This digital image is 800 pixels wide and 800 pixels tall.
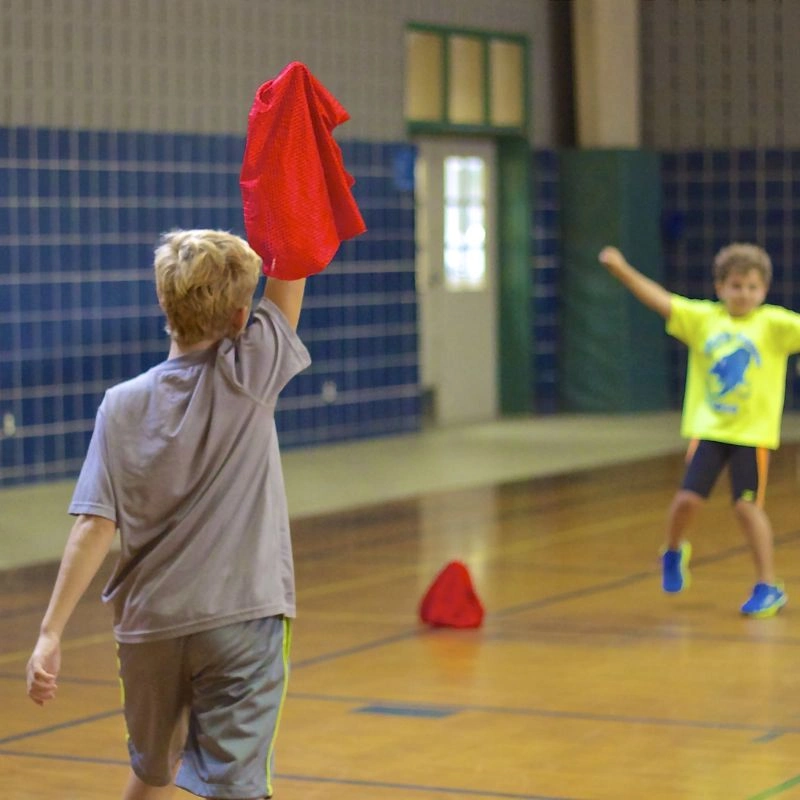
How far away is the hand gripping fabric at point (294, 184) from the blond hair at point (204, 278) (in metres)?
0.12

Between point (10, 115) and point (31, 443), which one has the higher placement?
point (10, 115)

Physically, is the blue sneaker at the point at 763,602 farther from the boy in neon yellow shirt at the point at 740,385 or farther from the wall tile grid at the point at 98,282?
the wall tile grid at the point at 98,282

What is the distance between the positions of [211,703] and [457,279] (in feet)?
42.2

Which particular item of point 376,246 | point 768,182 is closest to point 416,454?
point 376,246

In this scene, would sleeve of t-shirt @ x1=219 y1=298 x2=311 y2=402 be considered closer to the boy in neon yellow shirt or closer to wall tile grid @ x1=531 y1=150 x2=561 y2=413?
the boy in neon yellow shirt

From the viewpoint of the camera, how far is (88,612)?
8.03m

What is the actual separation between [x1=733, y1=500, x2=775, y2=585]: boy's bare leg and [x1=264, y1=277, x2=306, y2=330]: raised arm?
425cm

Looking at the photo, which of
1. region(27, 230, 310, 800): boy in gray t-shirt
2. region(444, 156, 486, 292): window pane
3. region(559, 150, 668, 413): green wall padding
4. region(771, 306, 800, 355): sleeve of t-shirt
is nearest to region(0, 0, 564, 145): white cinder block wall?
region(444, 156, 486, 292): window pane

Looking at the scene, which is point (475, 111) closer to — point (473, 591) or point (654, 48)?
point (654, 48)

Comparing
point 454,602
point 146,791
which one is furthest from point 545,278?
point 146,791

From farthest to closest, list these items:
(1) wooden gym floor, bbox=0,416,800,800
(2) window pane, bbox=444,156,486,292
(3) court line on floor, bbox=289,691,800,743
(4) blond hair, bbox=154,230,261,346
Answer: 1. (2) window pane, bbox=444,156,486,292
2. (3) court line on floor, bbox=289,691,800,743
3. (1) wooden gym floor, bbox=0,416,800,800
4. (4) blond hair, bbox=154,230,261,346

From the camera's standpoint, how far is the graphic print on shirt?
7.61 metres

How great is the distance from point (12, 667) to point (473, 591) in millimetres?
1794

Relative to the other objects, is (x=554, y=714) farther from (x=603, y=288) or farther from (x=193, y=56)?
(x=603, y=288)
